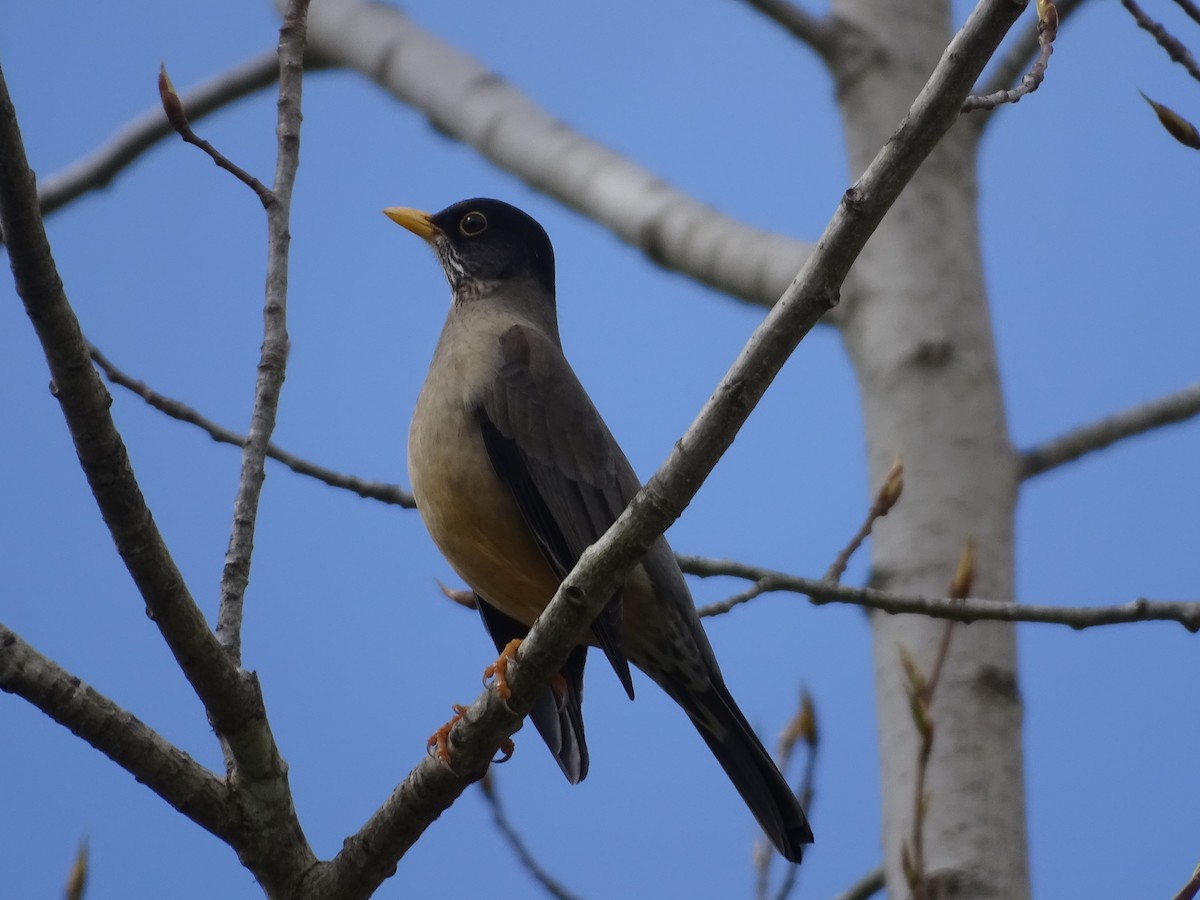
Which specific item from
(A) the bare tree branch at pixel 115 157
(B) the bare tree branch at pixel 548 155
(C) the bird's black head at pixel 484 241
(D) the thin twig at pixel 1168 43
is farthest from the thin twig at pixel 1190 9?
(A) the bare tree branch at pixel 115 157

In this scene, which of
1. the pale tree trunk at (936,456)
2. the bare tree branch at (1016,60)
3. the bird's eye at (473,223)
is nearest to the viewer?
the pale tree trunk at (936,456)

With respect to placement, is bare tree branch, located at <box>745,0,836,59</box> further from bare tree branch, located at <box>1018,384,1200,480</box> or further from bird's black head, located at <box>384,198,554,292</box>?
bare tree branch, located at <box>1018,384,1200,480</box>

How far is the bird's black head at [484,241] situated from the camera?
7.14 meters

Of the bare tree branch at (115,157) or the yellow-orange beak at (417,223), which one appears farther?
the bare tree branch at (115,157)

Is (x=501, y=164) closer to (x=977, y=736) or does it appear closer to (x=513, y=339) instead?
(x=513, y=339)

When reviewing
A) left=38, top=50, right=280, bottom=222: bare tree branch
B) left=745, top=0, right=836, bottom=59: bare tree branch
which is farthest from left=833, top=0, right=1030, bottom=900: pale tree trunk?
left=38, top=50, right=280, bottom=222: bare tree branch

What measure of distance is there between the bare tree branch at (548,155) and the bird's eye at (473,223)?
73cm

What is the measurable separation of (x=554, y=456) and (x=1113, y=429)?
2.38m

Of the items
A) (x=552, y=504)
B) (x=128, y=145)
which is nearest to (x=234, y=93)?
(x=128, y=145)

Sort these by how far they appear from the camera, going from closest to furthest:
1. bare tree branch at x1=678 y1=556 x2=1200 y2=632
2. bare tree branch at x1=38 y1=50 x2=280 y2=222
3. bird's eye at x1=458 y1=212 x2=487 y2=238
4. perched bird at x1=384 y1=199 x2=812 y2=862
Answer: bare tree branch at x1=678 y1=556 x2=1200 y2=632
perched bird at x1=384 y1=199 x2=812 y2=862
bird's eye at x1=458 y1=212 x2=487 y2=238
bare tree branch at x1=38 y1=50 x2=280 y2=222

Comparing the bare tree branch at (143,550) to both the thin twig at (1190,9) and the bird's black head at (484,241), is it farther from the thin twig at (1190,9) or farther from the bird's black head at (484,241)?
the bird's black head at (484,241)

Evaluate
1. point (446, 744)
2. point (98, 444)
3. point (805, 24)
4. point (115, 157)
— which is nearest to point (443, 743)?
point (446, 744)

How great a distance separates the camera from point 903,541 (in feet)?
18.6

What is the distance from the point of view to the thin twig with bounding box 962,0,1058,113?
353 cm
